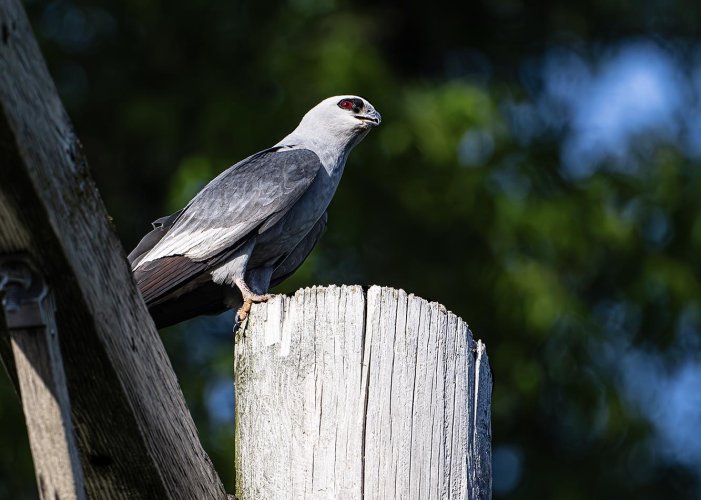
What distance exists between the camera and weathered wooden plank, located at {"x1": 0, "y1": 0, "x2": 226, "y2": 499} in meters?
1.86

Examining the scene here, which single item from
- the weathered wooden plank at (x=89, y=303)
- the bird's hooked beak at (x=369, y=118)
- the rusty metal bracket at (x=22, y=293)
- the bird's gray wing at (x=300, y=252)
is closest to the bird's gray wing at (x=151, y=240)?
the bird's gray wing at (x=300, y=252)

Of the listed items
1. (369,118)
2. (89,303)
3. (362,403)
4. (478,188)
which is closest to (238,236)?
(369,118)

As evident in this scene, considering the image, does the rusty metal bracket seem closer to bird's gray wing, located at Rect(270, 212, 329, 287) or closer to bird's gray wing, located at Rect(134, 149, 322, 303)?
bird's gray wing, located at Rect(134, 149, 322, 303)

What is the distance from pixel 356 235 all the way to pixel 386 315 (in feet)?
23.5

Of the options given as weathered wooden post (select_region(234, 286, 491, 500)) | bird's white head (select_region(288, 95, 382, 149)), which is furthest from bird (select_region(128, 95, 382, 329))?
weathered wooden post (select_region(234, 286, 491, 500))

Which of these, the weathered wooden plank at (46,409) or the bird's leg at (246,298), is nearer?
the weathered wooden plank at (46,409)

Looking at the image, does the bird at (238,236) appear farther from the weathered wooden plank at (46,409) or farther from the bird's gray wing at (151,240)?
the weathered wooden plank at (46,409)

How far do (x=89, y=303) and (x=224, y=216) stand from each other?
9.30ft

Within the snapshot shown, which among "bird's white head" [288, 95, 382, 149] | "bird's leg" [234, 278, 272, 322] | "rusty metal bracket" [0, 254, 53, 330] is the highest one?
"bird's white head" [288, 95, 382, 149]

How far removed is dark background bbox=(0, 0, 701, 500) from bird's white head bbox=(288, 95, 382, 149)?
2.78m

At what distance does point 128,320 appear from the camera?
2207 mm

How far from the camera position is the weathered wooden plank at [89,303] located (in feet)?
6.12

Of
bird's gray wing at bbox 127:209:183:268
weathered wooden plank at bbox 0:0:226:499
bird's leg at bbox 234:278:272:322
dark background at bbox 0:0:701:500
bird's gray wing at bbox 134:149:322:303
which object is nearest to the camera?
weathered wooden plank at bbox 0:0:226:499

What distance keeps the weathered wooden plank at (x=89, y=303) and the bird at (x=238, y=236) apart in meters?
2.03
